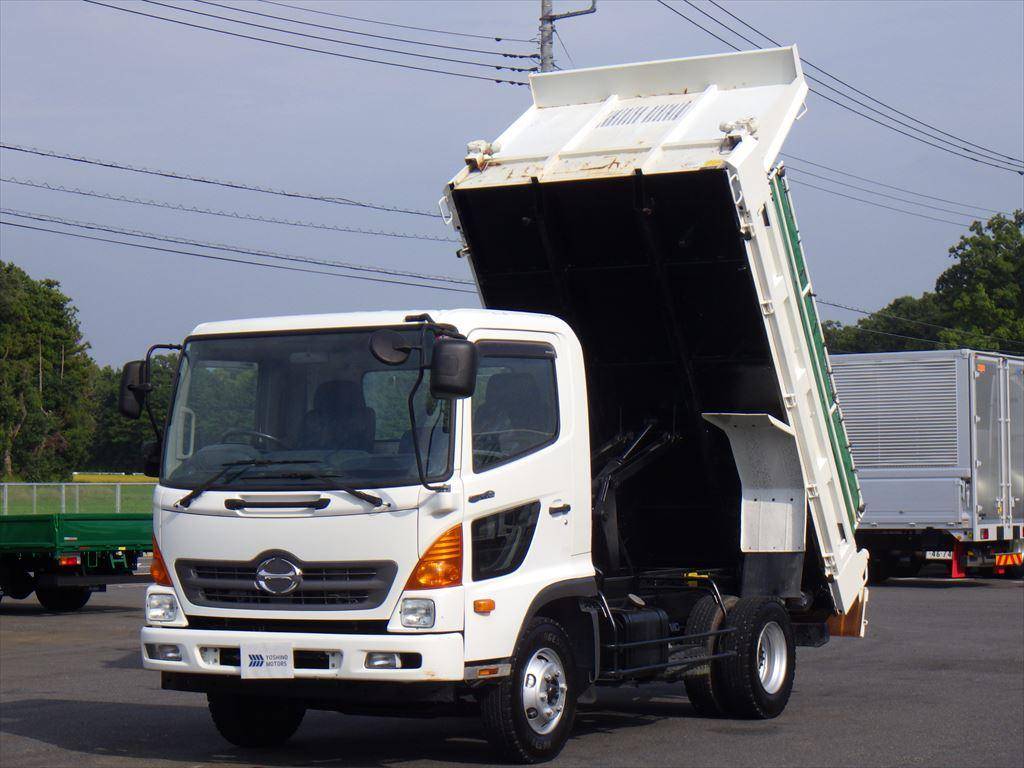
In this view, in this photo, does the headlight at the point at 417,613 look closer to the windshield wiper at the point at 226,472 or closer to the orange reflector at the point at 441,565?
the orange reflector at the point at 441,565

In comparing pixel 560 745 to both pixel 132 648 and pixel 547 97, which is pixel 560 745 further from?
pixel 132 648

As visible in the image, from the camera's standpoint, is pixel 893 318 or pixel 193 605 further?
pixel 893 318

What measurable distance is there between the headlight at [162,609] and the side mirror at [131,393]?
3.86 ft

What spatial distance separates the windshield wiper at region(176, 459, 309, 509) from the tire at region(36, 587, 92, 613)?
44.8 ft

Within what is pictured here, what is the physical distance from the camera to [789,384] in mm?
10227

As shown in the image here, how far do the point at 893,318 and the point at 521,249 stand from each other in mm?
79674

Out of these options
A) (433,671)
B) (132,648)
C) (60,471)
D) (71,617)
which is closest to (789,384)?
(433,671)

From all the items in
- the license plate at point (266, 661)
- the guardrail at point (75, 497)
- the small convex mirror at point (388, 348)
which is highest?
the small convex mirror at point (388, 348)

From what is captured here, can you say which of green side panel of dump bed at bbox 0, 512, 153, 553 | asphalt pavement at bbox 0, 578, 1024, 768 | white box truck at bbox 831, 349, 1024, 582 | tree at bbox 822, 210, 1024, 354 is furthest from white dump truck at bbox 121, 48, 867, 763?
tree at bbox 822, 210, 1024, 354

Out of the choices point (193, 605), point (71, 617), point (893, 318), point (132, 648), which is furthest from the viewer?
point (893, 318)

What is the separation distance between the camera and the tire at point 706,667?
10047mm

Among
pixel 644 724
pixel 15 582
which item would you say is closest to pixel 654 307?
pixel 644 724

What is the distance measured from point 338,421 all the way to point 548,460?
1.31 m

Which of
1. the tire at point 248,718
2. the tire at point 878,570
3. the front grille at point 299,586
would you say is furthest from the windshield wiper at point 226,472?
the tire at point 878,570
